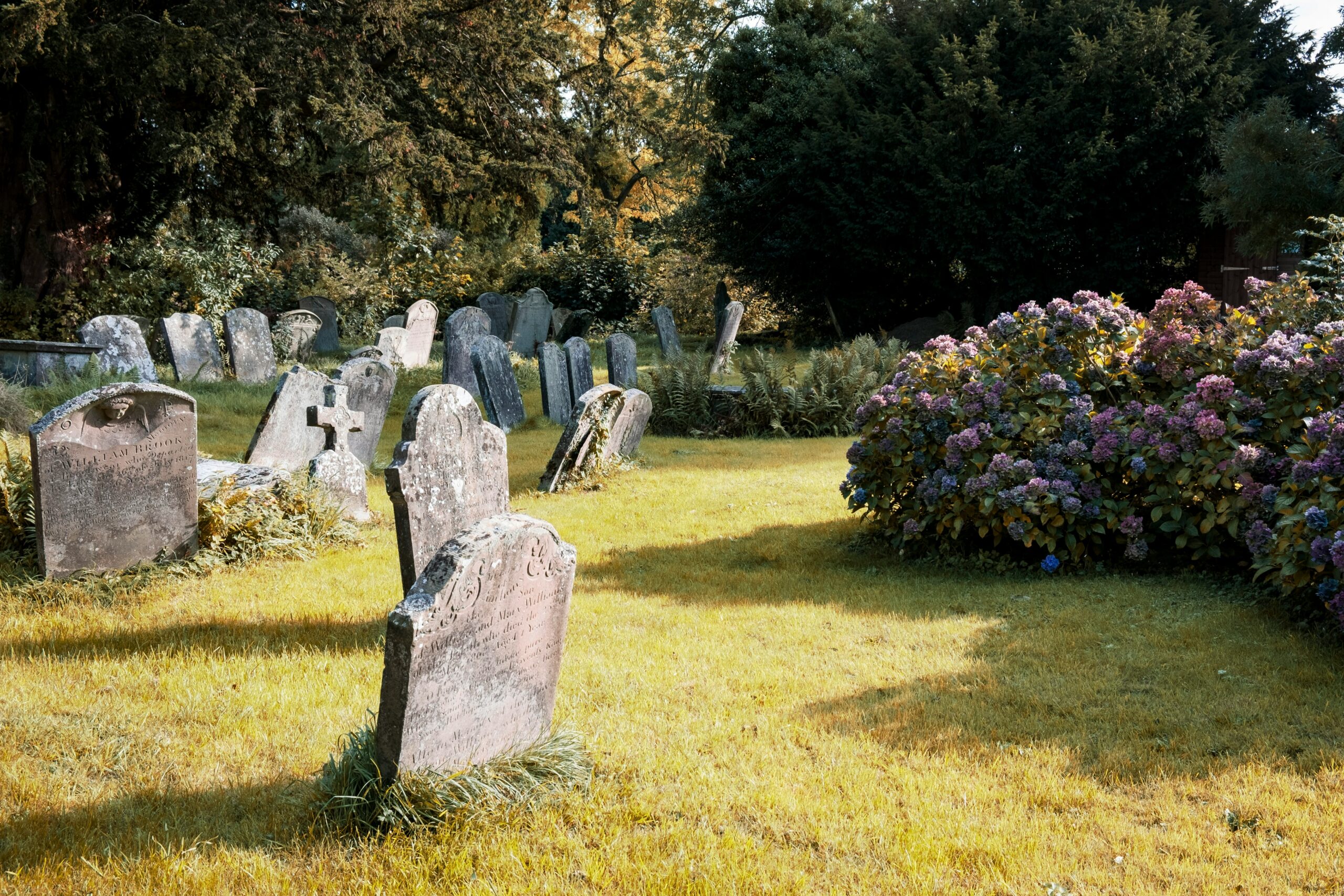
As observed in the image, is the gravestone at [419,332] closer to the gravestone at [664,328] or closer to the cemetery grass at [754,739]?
the gravestone at [664,328]

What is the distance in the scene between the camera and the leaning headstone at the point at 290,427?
8.73m

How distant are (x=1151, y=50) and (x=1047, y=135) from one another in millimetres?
2392

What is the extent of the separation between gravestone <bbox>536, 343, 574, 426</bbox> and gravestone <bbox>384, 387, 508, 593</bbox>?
24.0ft

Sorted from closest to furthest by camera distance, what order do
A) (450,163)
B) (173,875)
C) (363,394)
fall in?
1. (173,875)
2. (363,394)
3. (450,163)

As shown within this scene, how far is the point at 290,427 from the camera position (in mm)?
9000

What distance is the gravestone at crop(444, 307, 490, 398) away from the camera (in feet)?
46.1

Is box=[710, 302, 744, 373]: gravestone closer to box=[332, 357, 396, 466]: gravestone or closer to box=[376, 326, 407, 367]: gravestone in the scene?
box=[376, 326, 407, 367]: gravestone

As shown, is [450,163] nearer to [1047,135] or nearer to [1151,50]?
[1047,135]

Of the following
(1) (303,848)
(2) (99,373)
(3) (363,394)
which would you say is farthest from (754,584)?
(2) (99,373)

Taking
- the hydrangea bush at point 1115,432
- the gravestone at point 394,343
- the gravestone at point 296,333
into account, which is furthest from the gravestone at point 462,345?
the hydrangea bush at point 1115,432

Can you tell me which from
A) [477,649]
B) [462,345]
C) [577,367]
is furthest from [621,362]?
[477,649]

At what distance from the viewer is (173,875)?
297 centimetres

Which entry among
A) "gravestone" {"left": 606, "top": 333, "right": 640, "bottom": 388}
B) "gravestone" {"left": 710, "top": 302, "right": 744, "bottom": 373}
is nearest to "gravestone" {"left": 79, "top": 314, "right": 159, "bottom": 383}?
"gravestone" {"left": 606, "top": 333, "right": 640, "bottom": 388}

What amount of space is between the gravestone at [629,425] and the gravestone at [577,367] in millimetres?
3084
